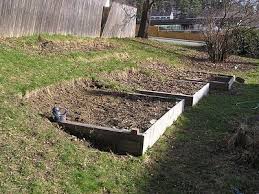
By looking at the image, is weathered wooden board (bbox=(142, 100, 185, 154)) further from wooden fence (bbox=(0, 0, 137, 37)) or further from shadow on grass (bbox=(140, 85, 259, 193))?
wooden fence (bbox=(0, 0, 137, 37))

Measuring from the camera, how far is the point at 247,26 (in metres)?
19.9

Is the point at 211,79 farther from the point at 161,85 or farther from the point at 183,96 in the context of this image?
the point at 183,96

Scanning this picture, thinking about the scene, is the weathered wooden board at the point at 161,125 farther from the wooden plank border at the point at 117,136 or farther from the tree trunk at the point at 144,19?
the tree trunk at the point at 144,19

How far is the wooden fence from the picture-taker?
36.3 feet

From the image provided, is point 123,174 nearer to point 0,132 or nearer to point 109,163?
point 109,163

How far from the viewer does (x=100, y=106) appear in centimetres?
808

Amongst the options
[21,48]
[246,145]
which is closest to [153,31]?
[21,48]

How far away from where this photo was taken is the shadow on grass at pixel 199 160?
5.55 meters

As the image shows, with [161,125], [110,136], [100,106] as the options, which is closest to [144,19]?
[100,106]

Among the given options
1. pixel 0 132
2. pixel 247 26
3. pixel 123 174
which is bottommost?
pixel 123 174

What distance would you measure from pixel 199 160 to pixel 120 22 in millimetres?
14854

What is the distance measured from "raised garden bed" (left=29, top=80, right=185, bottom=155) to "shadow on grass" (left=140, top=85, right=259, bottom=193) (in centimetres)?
24

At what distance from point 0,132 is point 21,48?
5080 millimetres

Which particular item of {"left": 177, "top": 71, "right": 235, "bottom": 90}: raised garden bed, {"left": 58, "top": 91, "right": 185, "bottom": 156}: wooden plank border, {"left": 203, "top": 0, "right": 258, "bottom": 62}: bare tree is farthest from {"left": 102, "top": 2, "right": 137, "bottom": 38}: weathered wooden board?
{"left": 58, "top": 91, "right": 185, "bottom": 156}: wooden plank border
